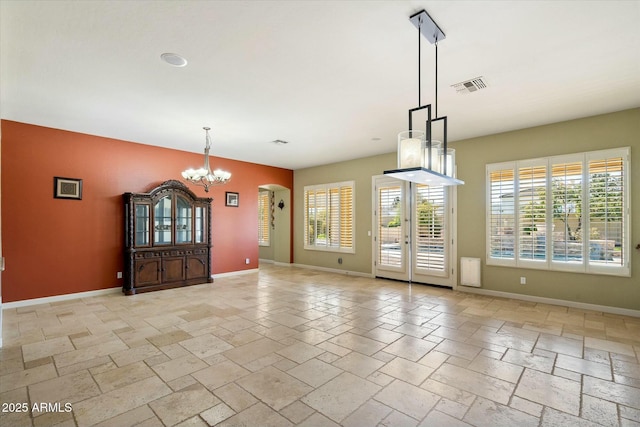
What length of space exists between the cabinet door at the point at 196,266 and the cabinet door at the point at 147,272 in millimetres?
619

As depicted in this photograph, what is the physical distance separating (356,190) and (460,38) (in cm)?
521

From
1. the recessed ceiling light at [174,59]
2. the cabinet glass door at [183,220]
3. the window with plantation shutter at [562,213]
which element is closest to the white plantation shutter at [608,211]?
the window with plantation shutter at [562,213]

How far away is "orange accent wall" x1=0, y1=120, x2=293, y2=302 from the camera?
4.85 meters

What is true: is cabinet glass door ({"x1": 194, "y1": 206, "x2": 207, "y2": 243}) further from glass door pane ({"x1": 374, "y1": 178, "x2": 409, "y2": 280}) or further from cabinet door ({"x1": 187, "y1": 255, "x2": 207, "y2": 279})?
glass door pane ({"x1": 374, "y1": 178, "x2": 409, "y2": 280})

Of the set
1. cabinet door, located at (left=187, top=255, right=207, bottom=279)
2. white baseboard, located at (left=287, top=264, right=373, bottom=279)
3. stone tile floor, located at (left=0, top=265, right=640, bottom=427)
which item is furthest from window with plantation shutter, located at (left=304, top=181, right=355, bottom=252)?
stone tile floor, located at (left=0, top=265, right=640, bottom=427)

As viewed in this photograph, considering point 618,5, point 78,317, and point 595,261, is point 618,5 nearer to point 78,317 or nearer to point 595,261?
point 595,261

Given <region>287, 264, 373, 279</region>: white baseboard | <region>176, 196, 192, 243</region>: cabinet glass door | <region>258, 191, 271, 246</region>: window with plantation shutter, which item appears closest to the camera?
<region>176, 196, 192, 243</region>: cabinet glass door

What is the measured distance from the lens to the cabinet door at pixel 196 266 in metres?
6.48

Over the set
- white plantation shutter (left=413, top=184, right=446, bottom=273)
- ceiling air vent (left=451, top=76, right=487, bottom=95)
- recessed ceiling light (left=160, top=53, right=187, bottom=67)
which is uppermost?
recessed ceiling light (left=160, top=53, right=187, bottom=67)

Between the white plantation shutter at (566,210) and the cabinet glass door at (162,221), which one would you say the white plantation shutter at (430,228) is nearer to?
the white plantation shutter at (566,210)

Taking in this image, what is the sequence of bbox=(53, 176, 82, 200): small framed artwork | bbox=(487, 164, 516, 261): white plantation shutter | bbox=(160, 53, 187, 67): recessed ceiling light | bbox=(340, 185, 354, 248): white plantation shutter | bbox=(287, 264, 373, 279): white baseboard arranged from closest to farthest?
bbox=(160, 53, 187, 67): recessed ceiling light, bbox=(53, 176, 82, 200): small framed artwork, bbox=(487, 164, 516, 261): white plantation shutter, bbox=(287, 264, 373, 279): white baseboard, bbox=(340, 185, 354, 248): white plantation shutter

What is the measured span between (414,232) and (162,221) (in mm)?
5146

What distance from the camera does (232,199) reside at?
7.67 m

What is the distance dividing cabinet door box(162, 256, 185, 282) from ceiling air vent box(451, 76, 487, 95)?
570cm
